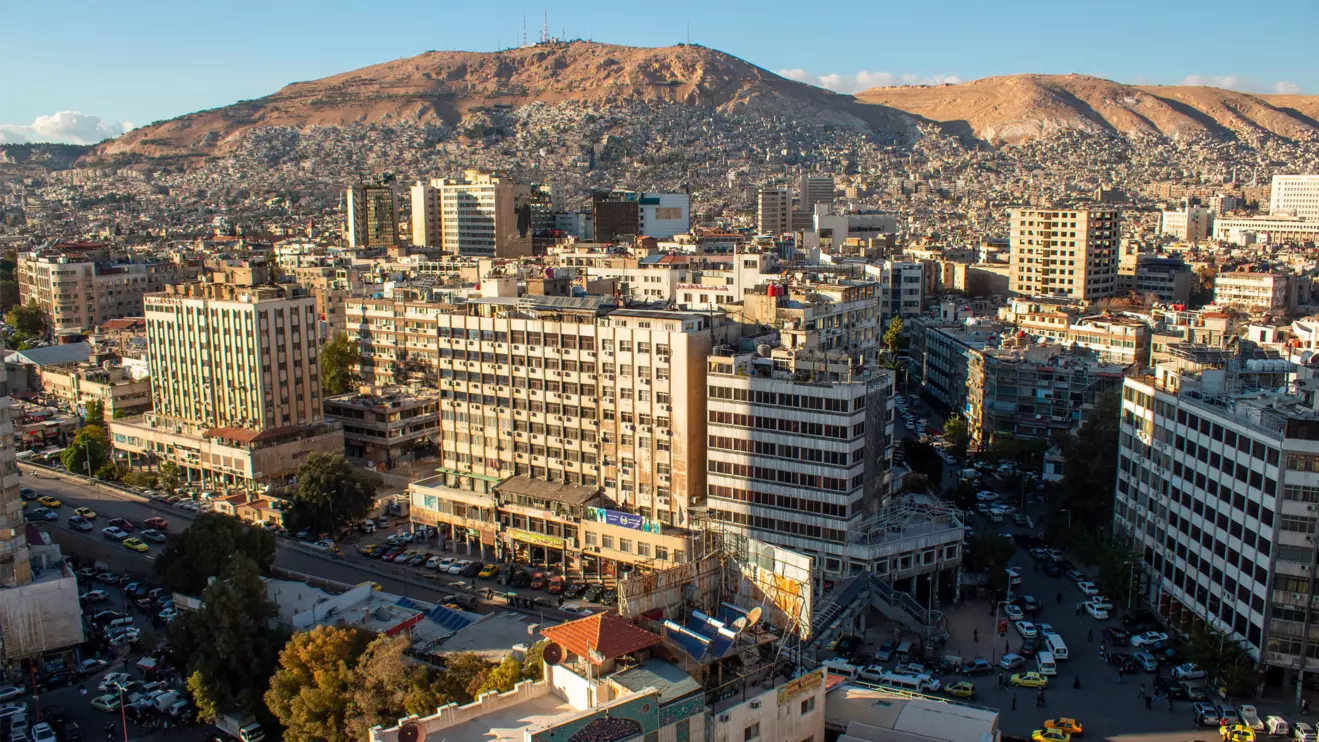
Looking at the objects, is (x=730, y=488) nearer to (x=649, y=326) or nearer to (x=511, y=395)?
(x=649, y=326)

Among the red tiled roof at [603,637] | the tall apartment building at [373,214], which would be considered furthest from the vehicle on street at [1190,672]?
the tall apartment building at [373,214]

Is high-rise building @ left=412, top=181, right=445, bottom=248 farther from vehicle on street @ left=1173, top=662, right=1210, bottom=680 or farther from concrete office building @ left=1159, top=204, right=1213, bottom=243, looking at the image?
concrete office building @ left=1159, top=204, right=1213, bottom=243

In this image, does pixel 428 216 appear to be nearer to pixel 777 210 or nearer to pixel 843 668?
pixel 777 210

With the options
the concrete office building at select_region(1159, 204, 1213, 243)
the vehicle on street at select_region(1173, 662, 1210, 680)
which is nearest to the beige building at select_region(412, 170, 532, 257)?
the vehicle on street at select_region(1173, 662, 1210, 680)

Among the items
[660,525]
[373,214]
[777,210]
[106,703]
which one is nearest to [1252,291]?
[777,210]

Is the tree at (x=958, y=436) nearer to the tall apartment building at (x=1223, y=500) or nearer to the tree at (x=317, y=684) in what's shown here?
the tall apartment building at (x=1223, y=500)
